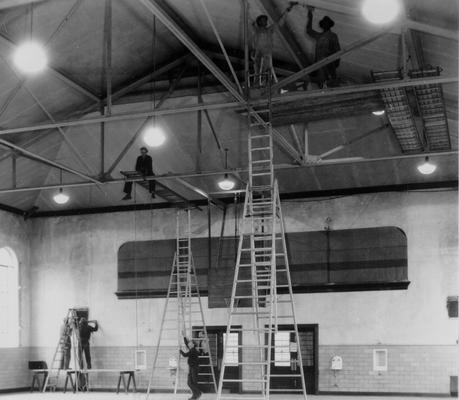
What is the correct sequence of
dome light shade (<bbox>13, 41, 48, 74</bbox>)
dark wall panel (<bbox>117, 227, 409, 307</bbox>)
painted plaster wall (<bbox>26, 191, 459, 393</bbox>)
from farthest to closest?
dark wall panel (<bbox>117, 227, 409, 307</bbox>) → painted plaster wall (<bbox>26, 191, 459, 393</bbox>) → dome light shade (<bbox>13, 41, 48, 74</bbox>)

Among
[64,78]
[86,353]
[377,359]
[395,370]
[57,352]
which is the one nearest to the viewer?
[64,78]

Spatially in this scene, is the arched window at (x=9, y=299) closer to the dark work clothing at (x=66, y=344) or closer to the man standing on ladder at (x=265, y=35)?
the dark work clothing at (x=66, y=344)

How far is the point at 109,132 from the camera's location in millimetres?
22516

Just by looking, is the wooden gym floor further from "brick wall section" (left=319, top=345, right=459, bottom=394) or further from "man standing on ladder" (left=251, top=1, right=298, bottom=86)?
"man standing on ladder" (left=251, top=1, right=298, bottom=86)

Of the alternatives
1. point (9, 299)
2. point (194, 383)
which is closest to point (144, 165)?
point (194, 383)

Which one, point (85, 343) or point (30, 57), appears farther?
point (85, 343)

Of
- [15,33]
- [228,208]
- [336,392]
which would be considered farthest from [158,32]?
[336,392]

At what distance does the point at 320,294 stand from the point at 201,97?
8094 mm

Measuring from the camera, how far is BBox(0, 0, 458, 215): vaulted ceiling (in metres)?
14.8

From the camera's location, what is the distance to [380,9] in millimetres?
11227

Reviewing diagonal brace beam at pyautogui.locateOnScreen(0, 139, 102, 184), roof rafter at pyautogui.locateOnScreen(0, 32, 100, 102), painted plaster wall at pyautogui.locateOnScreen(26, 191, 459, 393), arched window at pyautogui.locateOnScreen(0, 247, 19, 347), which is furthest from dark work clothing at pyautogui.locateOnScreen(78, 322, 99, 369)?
roof rafter at pyautogui.locateOnScreen(0, 32, 100, 102)

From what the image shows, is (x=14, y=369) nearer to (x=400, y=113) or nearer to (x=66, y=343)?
(x=66, y=343)

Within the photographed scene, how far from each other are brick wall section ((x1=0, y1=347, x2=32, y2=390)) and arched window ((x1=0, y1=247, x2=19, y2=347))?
38 centimetres

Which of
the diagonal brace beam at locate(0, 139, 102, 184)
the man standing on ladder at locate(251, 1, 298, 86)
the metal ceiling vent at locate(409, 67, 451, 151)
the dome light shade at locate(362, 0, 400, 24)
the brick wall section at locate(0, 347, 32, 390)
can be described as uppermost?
the man standing on ladder at locate(251, 1, 298, 86)
